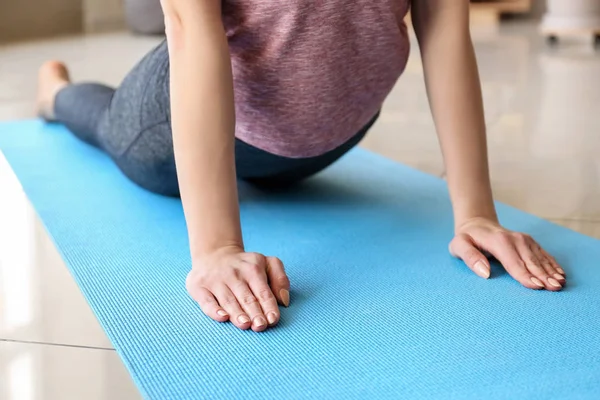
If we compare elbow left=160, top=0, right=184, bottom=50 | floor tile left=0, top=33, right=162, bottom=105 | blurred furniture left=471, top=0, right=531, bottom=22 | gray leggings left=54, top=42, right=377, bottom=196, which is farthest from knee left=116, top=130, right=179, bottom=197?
blurred furniture left=471, top=0, right=531, bottom=22

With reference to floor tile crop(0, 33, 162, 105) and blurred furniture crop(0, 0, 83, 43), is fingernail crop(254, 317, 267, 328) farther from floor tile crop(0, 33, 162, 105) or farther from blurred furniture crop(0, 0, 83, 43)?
blurred furniture crop(0, 0, 83, 43)

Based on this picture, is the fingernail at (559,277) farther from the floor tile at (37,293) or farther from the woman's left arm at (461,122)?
the floor tile at (37,293)

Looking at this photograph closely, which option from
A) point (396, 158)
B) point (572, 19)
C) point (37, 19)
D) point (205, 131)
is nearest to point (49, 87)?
point (396, 158)

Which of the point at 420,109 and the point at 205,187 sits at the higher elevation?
the point at 205,187

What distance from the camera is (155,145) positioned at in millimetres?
1187

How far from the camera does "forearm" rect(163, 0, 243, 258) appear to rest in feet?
2.79

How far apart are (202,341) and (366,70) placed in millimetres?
460

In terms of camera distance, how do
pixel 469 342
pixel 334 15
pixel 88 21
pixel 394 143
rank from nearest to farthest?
pixel 469 342, pixel 334 15, pixel 394 143, pixel 88 21

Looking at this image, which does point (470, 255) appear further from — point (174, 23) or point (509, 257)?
point (174, 23)

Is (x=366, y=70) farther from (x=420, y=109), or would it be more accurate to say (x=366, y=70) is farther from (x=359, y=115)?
(x=420, y=109)

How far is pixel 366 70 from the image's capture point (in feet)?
3.39

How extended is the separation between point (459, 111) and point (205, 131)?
1.06 feet

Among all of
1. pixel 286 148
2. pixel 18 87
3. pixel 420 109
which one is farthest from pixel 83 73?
pixel 286 148

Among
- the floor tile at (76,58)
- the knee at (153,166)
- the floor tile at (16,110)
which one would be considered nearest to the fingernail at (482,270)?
the knee at (153,166)
